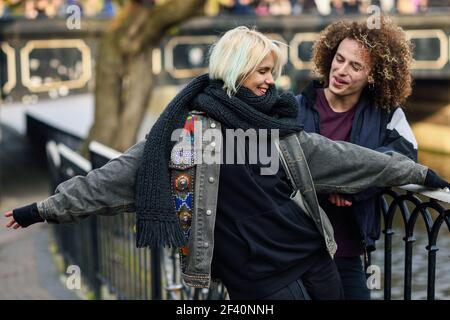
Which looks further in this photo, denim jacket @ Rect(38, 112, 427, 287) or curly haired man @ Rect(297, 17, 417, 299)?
curly haired man @ Rect(297, 17, 417, 299)

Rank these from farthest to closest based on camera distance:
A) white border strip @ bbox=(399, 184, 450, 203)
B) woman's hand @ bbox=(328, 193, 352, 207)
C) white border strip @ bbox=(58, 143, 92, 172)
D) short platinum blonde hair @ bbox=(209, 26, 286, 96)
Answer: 1. white border strip @ bbox=(58, 143, 92, 172)
2. woman's hand @ bbox=(328, 193, 352, 207)
3. white border strip @ bbox=(399, 184, 450, 203)
4. short platinum blonde hair @ bbox=(209, 26, 286, 96)

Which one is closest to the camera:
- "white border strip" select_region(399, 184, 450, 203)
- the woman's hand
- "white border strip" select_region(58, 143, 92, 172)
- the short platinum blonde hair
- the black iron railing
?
the short platinum blonde hair

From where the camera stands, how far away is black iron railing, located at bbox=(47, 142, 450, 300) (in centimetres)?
333

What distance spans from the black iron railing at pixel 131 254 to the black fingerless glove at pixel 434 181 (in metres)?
0.03

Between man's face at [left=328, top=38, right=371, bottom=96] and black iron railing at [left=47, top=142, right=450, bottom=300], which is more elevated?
man's face at [left=328, top=38, right=371, bottom=96]

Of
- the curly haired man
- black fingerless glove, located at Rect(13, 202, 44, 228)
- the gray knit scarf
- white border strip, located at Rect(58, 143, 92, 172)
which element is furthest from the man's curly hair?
white border strip, located at Rect(58, 143, 92, 172)

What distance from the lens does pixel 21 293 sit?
662 cm

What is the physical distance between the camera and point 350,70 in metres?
3.37

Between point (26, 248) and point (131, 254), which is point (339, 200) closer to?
point (131, 254)

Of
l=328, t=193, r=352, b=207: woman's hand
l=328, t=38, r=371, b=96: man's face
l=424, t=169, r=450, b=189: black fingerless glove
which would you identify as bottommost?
l=328, t=193, r=352, b=207: woman's hand

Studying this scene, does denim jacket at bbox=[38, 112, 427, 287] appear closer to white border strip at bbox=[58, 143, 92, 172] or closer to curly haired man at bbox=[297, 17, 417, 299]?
curly haired man at bbox=[297, 17, 417, 299]

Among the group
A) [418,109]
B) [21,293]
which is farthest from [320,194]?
[418,109]

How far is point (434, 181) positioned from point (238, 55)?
86 centimetres
